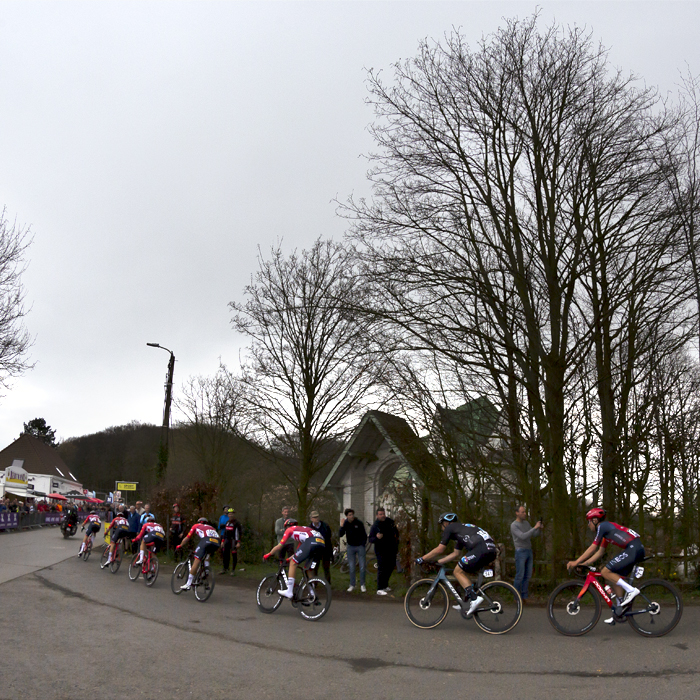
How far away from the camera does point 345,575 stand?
64.2ft

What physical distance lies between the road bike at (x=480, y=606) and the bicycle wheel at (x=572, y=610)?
1.58 ft

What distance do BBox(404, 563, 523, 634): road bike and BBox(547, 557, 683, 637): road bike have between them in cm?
58

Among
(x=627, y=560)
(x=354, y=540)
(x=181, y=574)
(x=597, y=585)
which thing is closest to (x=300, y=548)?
(x=354, y=540)

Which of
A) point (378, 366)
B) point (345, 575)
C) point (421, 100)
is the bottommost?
point (345, 575)

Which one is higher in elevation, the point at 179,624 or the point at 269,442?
the point at 269,442

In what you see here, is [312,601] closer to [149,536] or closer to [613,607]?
[613,607]

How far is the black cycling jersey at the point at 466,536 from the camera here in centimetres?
1044

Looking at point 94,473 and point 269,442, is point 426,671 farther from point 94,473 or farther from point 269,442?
point 94,473

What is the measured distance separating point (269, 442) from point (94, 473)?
348 ft

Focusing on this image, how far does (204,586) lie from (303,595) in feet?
9.43

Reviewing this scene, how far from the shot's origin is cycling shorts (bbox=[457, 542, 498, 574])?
34.0 feet

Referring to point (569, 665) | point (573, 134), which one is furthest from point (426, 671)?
point (573, 134)

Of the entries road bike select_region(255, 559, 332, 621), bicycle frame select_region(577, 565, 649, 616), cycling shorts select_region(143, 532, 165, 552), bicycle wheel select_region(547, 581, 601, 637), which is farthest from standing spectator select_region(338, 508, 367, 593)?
bicycle frame select_region(577, 565, 649, 616)

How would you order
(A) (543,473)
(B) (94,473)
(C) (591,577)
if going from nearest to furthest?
(C) (591,577) → (A) (543,473) → (B) (94,473)
